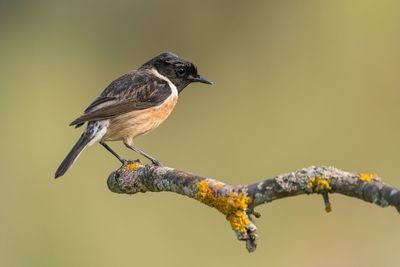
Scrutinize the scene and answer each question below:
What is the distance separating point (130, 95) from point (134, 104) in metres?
0.14

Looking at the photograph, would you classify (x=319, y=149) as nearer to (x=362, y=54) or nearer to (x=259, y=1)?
(x=362, y=54)

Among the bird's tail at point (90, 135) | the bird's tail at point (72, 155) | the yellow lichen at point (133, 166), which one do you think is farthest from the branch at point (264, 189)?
the bird's tail at point (90, 135)

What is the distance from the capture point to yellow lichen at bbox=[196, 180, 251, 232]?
352cm

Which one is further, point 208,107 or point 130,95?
point 208,107

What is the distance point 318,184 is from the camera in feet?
10.3

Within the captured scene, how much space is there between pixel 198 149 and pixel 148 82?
11.4 feet

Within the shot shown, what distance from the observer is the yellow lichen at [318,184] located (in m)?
3.09

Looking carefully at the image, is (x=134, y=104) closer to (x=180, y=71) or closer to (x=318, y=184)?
(x=180, y=71)

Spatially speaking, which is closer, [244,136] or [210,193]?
[210,193]

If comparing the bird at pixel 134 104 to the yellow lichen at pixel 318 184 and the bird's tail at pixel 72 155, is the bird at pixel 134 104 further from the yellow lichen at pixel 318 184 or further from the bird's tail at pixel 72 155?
the yellow lichen at pixel 318 184

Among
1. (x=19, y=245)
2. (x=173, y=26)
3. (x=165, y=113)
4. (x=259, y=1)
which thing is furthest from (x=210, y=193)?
(x=259, y=1)

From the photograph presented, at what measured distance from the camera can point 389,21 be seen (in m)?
12.5

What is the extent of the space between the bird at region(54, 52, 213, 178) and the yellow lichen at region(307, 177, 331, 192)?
3062 millimetres

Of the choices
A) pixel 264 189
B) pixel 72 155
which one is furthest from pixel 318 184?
pixel 72 155
